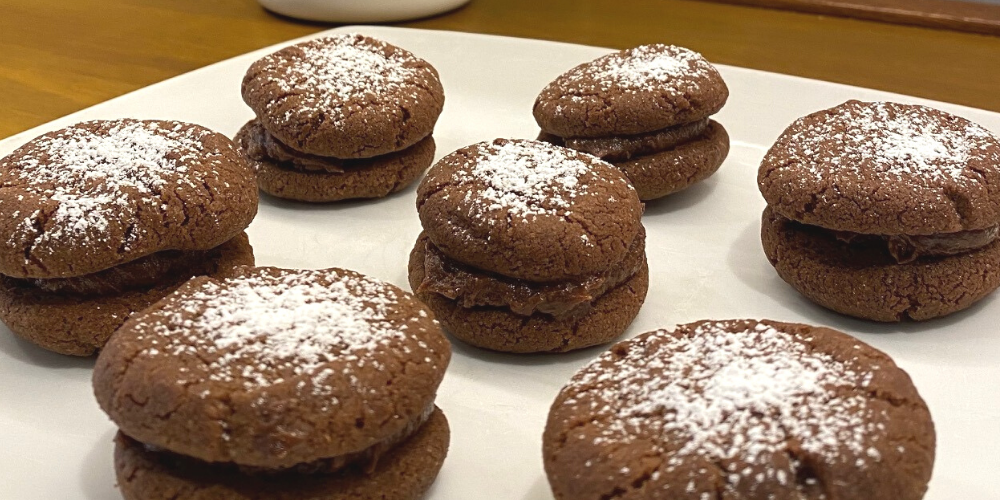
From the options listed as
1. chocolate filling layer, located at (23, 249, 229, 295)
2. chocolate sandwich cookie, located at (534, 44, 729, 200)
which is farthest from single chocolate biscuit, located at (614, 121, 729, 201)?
chocolate filling layer, located at (23, 249, 229, 295)

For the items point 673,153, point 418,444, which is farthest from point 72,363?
point 673,153

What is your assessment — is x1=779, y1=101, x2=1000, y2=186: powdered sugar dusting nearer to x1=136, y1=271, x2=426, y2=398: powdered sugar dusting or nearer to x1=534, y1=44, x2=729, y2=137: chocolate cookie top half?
x1=534, y1=44, x2=729, y2=137: chocolate cookie top half

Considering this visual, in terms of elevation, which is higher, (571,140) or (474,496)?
(571,140)

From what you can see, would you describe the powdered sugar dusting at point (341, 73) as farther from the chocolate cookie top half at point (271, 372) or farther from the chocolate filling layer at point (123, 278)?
the chocolate cookie top half at point (271, 372)

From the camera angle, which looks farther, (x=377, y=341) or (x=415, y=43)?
(x=415, y=43)

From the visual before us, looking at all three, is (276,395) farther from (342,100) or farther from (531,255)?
(342,100)

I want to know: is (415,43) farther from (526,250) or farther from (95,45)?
(526,250)

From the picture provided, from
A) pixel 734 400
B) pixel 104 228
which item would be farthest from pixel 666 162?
pixel 104 228
